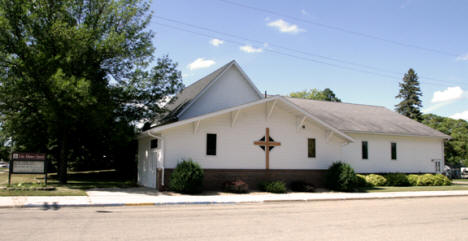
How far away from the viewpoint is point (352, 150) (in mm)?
27906

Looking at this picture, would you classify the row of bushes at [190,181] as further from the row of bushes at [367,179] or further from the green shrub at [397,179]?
the green shrub at [397,179]

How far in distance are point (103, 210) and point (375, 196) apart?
1414cm

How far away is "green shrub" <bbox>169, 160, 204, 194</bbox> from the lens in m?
17.7

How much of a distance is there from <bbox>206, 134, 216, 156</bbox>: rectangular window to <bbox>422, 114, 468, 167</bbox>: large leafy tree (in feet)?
148

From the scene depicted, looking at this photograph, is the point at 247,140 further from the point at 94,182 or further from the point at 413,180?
the point at 413,180

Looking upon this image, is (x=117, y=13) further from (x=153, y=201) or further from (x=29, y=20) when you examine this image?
(x=153, y=201)

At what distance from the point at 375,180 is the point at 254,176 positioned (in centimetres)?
1041

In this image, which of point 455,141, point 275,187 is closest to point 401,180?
point 275,187

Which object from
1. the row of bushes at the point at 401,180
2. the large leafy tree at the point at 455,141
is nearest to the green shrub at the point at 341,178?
the row of bushes at the point at 401,180

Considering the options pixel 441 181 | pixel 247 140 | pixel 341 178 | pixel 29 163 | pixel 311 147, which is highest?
pixel 247 140

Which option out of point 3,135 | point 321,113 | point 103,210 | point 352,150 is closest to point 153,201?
point 103,210

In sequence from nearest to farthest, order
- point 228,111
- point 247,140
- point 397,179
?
point 228,111 < point 247,140 < point 397,179

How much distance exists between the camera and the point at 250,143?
20828mm

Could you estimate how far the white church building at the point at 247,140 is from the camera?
63.6 feet
